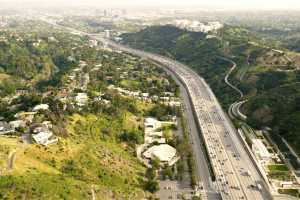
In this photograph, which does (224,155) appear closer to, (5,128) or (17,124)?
(17,124)

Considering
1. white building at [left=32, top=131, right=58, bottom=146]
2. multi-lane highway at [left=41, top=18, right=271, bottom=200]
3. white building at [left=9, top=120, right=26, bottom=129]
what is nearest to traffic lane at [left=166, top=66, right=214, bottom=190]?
multi-lane highway at [left=41, top=18, right=271, bottom=200]

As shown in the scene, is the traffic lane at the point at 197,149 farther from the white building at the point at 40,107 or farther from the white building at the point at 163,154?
the white building at the point at 40,107

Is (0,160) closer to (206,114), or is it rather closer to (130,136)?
(130,136)

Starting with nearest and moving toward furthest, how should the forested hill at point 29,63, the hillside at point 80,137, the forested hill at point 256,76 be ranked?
the hillside at point 80,137, the forested hill at point 256,76, the forested hill at point 29,63

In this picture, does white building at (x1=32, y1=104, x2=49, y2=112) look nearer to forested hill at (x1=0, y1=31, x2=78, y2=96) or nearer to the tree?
the tree

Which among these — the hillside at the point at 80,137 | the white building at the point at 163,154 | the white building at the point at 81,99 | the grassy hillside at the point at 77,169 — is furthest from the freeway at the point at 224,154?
the white building at the point at 81,99

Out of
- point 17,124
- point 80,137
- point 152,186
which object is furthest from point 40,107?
point 152,186

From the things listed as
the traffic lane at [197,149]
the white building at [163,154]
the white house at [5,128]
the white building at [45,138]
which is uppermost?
the white building at [45,138]

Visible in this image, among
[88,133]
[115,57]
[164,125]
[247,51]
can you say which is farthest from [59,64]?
[88,133]
